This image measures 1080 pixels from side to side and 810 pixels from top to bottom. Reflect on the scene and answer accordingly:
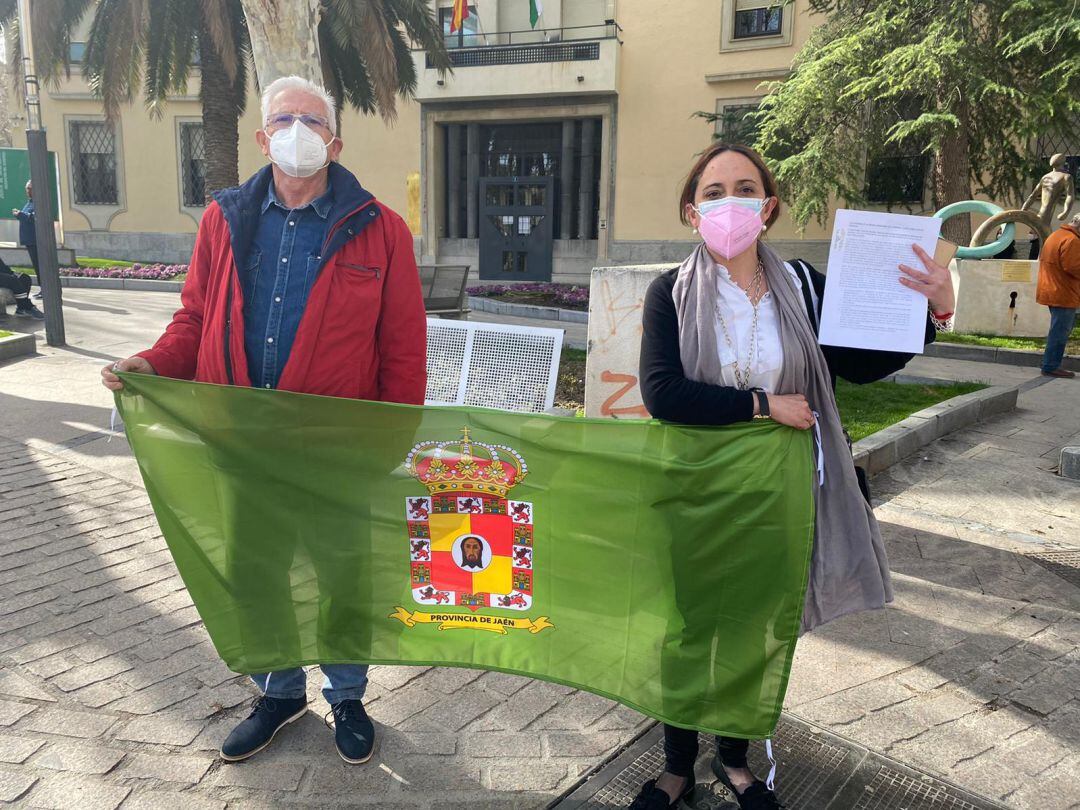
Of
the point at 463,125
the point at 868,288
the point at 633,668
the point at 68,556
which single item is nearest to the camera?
Answer: the point at 868,288

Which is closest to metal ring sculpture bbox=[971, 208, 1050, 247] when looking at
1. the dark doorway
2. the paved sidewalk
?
the paved sidewalk

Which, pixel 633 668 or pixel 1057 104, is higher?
pixel 1057 104

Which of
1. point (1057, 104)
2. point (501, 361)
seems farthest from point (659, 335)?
point (1057, 104)

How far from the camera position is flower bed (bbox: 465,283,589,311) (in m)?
16.5

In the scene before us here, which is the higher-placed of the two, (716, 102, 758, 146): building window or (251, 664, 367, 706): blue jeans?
(716, 102, 758, 146): building window

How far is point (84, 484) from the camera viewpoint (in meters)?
5.30

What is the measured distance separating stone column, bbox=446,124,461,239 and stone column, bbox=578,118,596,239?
4.11m

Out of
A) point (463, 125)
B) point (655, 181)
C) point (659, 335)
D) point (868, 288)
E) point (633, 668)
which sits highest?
point (463, 125)

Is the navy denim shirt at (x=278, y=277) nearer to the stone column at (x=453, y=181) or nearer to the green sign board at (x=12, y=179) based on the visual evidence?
the green sign board at (x=12, y=179)

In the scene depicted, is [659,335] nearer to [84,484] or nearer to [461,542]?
[461,542]

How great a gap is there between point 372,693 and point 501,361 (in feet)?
9.38

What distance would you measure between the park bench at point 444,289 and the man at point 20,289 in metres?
7.29

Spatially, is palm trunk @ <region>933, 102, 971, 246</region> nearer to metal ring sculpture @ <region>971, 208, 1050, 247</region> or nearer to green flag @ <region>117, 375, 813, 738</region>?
metal ring sculpture @ <region>971, 208, 1050, 247</region>

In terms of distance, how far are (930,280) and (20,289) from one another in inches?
528
